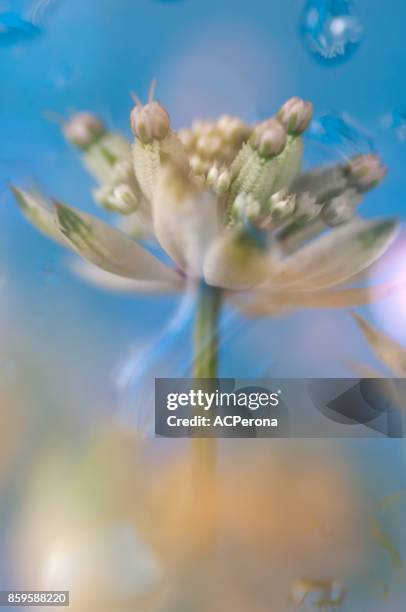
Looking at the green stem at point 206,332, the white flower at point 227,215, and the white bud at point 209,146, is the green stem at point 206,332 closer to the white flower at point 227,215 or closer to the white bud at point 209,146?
the white flower at point 227,215

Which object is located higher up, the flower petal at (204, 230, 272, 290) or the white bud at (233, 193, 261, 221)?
the white bud at (233, 193, 261, 221)

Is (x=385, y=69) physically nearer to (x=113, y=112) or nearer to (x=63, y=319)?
(x=113, y=112)

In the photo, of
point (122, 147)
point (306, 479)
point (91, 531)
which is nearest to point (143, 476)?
point (91, 531)

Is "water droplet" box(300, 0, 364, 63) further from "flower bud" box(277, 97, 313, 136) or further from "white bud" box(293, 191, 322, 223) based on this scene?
"white bud" box(293, 191, 322, 223)

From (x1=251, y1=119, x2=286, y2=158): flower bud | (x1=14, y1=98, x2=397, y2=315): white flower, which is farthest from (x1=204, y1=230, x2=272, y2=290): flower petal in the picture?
(x1=251, y1=119, x2=286, y2=158): flower bud

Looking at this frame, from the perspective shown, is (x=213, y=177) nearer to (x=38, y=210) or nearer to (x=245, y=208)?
(x=245, y=208)
